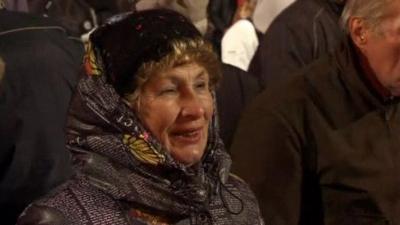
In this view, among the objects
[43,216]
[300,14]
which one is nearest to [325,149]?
[300,14]

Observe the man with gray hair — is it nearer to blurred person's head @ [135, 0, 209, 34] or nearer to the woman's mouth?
the woman's mouth

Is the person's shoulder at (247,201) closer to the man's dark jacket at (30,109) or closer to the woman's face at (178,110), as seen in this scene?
the woman's face at (178,110)

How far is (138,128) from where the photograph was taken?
183 centimetres

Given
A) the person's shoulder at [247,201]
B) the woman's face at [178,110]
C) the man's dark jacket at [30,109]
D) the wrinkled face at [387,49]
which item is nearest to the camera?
the woman's face at [178,110]

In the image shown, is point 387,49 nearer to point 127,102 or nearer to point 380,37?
point 380,37

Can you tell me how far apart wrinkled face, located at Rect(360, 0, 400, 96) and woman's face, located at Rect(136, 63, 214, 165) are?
2.24 ft

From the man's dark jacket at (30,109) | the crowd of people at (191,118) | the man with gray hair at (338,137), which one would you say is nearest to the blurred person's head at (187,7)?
the crowd of people at (191,118)

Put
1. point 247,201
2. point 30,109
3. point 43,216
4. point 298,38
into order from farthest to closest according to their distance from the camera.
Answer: point 298,38 → point 30,109 → point 247,201 → point 43,216

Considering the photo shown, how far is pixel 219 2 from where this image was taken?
4023 mm

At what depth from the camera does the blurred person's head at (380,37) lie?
7.84ft

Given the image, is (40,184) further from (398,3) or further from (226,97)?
(398,3)

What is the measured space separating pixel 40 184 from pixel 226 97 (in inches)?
23.7

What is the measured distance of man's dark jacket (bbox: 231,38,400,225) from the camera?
2400 millimetres

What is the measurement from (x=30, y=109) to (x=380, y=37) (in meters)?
0.91
